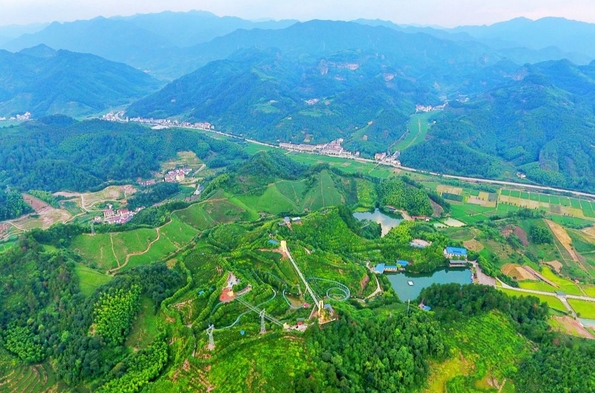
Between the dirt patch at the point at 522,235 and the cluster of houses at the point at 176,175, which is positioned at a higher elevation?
the dirt patch at the point at 522,235

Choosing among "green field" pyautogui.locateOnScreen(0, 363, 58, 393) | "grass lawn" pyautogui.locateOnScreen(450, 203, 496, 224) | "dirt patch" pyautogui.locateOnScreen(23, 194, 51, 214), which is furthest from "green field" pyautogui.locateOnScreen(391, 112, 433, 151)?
"green field" pyautogui.locateOnScreen(0, 363, 58, 393)

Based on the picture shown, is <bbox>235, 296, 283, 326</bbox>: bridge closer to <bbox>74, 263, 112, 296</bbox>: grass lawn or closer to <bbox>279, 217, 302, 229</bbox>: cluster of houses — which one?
<bbox>74, 263, 112, 296</bbox>: grass lawn

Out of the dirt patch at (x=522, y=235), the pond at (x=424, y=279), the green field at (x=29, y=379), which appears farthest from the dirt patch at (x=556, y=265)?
the green field at (x=29, y=379)

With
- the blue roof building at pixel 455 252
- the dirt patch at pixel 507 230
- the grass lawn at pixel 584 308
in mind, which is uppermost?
the grass lawn at pixel 584 308

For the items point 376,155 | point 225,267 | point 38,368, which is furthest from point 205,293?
point 376,155

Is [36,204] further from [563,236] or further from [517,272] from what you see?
[563,236]

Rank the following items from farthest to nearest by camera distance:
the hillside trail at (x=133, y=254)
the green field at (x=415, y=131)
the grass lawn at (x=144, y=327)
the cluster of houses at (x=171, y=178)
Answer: the green field at (x=415, y=131) < the cluster of houses at (x=171, y=178) < the hillside trail at (x=133, y=254) < the grass lawn at (x=144, y=327)

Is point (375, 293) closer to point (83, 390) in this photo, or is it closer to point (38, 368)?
point (83, 390)

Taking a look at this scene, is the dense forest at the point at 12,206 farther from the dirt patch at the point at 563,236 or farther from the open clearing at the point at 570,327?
the dirt patch at the point at 563,236
